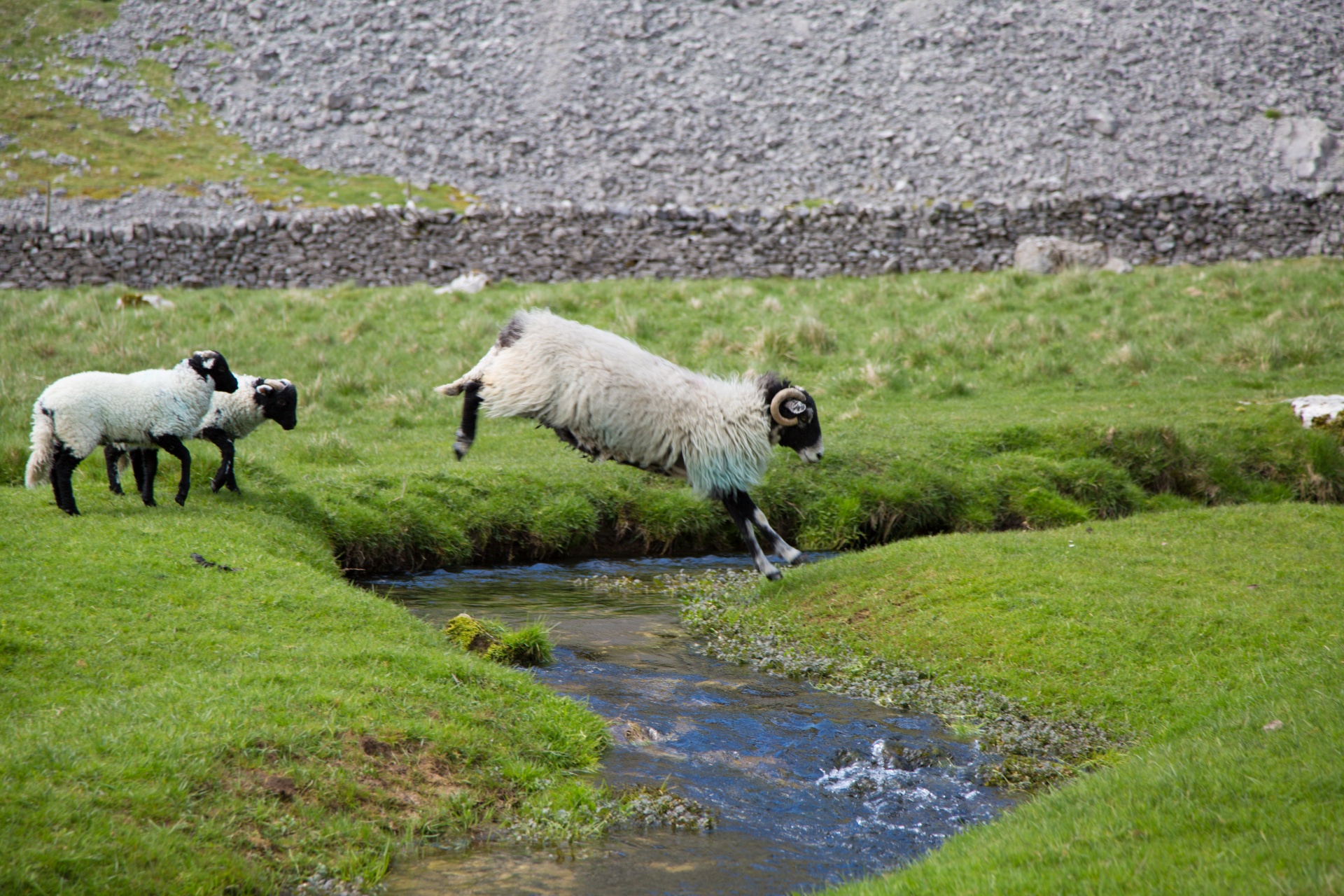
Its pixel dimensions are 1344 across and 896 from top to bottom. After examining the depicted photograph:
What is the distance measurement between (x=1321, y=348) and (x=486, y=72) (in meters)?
35.2

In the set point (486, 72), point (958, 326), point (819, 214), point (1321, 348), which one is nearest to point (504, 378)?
point (958, 326)

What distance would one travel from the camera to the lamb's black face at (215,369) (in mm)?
10539

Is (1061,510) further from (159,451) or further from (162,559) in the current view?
(159,451)

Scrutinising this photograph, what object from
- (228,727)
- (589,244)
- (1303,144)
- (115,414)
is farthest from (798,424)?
(1303,144)

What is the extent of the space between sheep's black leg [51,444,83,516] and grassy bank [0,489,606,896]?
0.62 metres

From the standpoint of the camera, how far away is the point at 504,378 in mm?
10117

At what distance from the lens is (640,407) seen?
10.1 metres

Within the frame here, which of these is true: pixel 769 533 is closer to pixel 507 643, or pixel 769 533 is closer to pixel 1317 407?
pixel 507 643

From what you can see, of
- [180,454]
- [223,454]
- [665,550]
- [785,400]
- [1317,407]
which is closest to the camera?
[785,400]

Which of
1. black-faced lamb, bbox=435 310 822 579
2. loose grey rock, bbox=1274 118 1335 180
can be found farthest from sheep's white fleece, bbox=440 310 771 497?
loose grey rock, bbox=1274 118 1335 180

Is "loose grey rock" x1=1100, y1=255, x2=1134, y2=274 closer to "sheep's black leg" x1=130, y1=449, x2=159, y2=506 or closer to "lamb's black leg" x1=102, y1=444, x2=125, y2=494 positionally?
"sheep's black leg" x1=130, y1=449, x2=159, y2=506

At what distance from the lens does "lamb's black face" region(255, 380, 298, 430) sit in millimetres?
11789

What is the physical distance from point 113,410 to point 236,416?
6.24 feet

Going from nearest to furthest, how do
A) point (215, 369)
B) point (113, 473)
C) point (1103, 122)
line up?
point (215, 369) < point (113, 473) < point (1103, 122)
